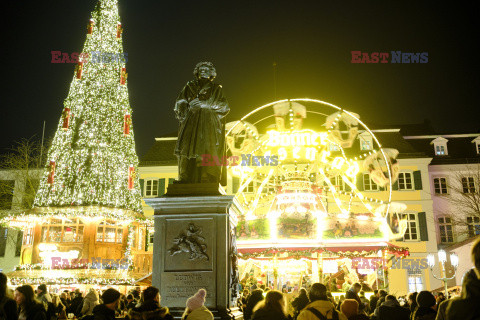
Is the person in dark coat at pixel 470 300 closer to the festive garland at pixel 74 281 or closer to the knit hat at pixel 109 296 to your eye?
the knit hat at pixel 109 296

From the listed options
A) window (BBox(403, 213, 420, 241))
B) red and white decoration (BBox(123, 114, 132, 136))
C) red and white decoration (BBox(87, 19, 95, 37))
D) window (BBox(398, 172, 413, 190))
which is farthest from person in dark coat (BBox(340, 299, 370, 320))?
window (BBox(398, 172, 413, 190))

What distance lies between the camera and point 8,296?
4.27 meters

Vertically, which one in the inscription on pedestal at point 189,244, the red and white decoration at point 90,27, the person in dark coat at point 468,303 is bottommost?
the person in dark coat at point 468,303

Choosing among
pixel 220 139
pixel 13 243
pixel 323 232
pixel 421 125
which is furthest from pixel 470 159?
pixel 13 243

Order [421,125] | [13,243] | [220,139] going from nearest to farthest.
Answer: [220,139]
[13,243]
[421,125]

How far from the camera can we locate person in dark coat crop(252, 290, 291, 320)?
488 cm

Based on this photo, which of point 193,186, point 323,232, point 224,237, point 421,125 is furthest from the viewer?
point 421,125

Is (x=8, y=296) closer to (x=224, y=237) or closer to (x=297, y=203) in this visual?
(x=224, y=237)

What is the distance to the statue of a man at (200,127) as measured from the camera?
23.6 feet

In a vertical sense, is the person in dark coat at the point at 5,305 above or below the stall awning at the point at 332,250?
below

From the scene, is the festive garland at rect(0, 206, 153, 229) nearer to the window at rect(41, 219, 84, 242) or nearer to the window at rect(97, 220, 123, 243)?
the window at rect(41, 219, 84, 242)

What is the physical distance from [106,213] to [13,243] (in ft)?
53.2

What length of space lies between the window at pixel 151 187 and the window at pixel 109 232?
34.3 feet

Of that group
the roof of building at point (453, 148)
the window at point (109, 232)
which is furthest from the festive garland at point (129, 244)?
the roof of building at point (453, 148)
